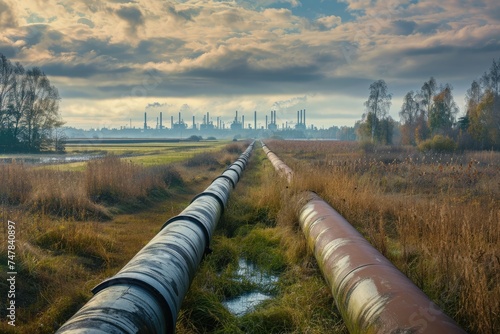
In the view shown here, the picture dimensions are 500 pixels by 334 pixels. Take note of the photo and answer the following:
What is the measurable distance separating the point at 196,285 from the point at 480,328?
3.47 m

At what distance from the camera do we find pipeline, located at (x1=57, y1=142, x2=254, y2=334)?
119 inches

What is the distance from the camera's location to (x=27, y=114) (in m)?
41.3

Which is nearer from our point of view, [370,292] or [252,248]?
[370,292]

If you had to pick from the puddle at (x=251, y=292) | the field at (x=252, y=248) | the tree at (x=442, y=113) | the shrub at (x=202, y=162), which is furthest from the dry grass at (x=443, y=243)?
the tree at (x=442, y=113)

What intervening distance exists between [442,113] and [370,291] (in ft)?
213

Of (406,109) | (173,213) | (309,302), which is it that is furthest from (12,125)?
(406,109)

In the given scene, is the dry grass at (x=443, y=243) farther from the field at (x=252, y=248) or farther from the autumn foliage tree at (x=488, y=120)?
the autumn foliage tree at (x=488, y=120)

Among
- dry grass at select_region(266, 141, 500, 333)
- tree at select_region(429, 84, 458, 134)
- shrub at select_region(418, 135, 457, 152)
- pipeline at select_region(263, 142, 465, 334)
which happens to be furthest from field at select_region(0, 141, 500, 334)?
tree at select_region(429, 84, 458, 134)

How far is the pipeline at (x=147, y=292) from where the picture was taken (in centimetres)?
302

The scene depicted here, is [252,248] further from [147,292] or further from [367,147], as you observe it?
[367,147]

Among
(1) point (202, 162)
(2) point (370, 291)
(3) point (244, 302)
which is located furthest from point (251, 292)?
(1) point (202, 162)

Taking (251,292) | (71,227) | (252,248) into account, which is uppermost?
(71,227)

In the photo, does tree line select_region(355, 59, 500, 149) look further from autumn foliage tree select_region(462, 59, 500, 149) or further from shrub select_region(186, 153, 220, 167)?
shrub select_region(186, 153, 220, 167)

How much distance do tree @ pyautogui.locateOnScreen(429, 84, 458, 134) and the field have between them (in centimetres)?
5122
